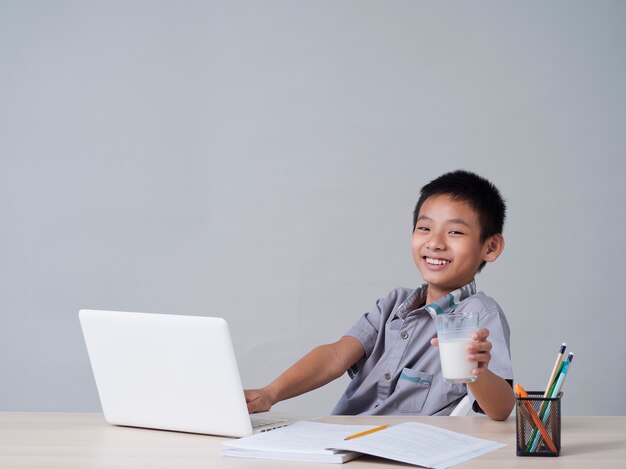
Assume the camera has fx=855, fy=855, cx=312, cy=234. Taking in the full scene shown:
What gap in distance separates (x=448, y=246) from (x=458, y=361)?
2.13 ft

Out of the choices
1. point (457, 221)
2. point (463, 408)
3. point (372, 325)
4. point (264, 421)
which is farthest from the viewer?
point (372, 325)

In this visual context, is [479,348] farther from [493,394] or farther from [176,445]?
[176,445]

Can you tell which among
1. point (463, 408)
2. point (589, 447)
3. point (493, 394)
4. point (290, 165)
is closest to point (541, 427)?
point (589, 447)

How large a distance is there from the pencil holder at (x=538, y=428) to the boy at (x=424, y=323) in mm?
502

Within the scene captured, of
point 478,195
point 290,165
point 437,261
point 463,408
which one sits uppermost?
point 290,165

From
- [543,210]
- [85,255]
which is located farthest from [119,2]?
[543,210]

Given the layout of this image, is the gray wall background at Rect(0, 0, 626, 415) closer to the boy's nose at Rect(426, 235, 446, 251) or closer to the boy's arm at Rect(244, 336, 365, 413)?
the boy's arm at Rect(244, 336, 365, 413)

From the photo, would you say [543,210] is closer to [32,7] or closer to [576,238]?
[576,238]

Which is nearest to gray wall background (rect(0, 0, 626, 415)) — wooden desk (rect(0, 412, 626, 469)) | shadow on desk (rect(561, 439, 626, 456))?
wooden desk (rect(0, 412, 626, 469))

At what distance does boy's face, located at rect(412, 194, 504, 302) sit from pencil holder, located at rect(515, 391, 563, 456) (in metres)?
0.74

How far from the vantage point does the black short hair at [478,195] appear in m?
2.04

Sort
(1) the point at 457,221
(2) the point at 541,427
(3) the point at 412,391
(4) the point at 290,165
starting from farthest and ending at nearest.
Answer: (4) the point at 290,165, (1) the point at 457,221, (3) the point at 412,391, (2) the point at 541,427

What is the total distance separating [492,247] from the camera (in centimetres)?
206

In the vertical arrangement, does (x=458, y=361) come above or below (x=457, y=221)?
below
